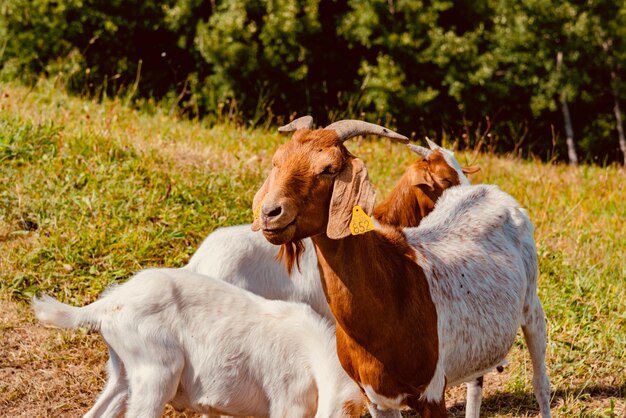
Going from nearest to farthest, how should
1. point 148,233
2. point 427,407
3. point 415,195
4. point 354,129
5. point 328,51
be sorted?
point 354,129 < point 427,407 < point 415,195 < point 148,233 < point 328,51

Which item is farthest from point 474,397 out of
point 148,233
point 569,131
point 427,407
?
point 569,131

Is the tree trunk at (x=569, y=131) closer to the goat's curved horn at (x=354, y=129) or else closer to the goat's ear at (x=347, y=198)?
the goat's curved horn at (x=354, y=129)

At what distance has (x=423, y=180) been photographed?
19.9 ft

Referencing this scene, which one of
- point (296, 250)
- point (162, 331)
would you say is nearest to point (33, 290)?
point (162, 331)

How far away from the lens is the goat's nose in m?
3.36

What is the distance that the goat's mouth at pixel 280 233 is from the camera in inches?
133

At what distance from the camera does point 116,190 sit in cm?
743

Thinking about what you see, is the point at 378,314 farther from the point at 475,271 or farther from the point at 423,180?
the point at 423,180

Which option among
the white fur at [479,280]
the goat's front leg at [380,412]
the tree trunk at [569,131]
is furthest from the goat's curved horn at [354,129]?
the tree trunk at [569,131]

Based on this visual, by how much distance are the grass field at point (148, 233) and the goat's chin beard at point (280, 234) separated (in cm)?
249

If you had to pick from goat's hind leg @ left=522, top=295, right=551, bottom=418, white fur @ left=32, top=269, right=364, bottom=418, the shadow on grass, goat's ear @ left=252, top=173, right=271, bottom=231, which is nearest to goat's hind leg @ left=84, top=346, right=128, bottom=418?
white fur @ left=32, top=269, right=364, bottom=418

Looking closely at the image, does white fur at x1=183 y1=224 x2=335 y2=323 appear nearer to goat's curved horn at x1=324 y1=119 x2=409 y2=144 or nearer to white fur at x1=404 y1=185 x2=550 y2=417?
white fur at x1=404 y1=185 x2=550 y2=417

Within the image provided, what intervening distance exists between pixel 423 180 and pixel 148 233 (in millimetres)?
2392

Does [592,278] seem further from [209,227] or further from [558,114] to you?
[558,114]
